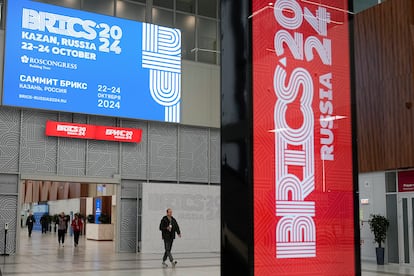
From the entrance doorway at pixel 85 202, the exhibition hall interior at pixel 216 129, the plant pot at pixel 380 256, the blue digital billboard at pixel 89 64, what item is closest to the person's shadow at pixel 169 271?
the exhibition hall interior at pixel 216 129

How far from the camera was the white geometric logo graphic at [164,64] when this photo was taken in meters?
22.6

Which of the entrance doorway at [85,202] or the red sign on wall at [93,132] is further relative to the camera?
the entrance doorway at [85,202]

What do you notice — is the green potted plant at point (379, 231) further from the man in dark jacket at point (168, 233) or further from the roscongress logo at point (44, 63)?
the roscongress logo at point (44, 63)

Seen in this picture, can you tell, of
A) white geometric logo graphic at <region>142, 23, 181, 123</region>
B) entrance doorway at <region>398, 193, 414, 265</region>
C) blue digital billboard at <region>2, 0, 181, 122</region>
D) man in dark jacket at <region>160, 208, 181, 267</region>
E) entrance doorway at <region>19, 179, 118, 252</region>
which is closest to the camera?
man in dark jacket at <region>160, 208, 181, 267</region>

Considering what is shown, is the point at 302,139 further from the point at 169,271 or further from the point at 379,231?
the point at 379,231

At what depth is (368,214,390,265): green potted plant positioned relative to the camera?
1696cm

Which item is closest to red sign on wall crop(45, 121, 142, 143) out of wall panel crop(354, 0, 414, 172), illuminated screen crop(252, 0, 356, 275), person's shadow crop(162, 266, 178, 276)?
person's shadow crop(162, 266, 178, 276)

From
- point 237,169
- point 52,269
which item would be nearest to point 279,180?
point 237,169

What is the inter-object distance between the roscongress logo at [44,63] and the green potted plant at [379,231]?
486 inches

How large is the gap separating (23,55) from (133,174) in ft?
20.8

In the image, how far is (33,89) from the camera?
792 inches

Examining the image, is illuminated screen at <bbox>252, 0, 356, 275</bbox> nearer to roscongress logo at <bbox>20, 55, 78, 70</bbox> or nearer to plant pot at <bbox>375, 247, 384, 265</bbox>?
plant pot at <bbox>375, 247, 384, 265</bbox>

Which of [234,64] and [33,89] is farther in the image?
[33,89]

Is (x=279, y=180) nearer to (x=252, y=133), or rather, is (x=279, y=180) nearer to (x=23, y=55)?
(x=252, y=133)
